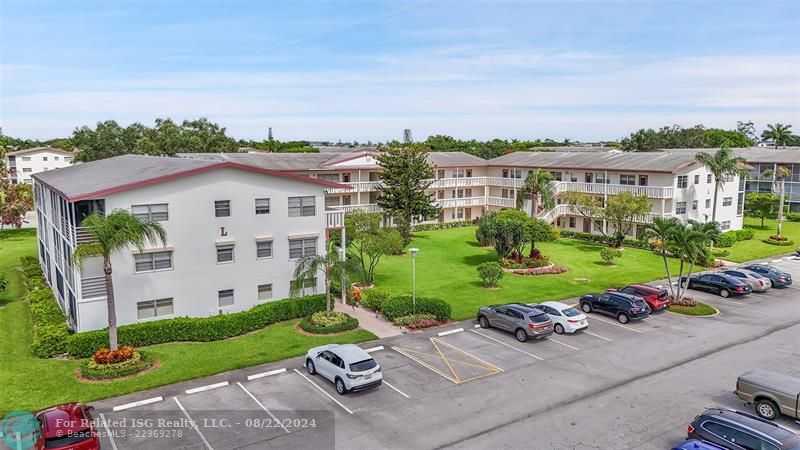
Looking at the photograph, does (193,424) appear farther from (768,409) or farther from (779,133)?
(779,133)

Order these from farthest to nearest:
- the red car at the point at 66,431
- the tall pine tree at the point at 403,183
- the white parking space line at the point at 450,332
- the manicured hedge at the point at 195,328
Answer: the tall pine tree at the point at 403,183 → the white parking space line at the point at 450,332 → the manicured hedge at the point at 195,328 → the red car at the point at 66,431

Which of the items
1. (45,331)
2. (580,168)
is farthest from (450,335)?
(580,168)

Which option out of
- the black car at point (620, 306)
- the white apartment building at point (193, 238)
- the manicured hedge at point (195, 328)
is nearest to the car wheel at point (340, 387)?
the manicured hedge at point (195, 328)

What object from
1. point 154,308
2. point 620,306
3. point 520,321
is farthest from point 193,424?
point 620,306

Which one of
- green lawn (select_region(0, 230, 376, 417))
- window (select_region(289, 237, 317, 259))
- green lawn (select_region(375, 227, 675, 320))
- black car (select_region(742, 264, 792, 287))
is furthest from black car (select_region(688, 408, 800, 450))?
black car (select_region(742, 264, 792, 287))

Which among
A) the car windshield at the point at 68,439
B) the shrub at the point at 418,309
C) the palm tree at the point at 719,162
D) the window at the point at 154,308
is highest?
the palm tree at the point at 719,162

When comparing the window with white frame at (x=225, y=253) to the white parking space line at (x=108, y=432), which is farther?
the window with white frame at (x=225, y=253)

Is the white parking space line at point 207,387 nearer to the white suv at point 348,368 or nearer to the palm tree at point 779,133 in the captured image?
the white suv at point 348,368

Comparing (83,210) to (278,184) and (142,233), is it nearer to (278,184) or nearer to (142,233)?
(142,233)
